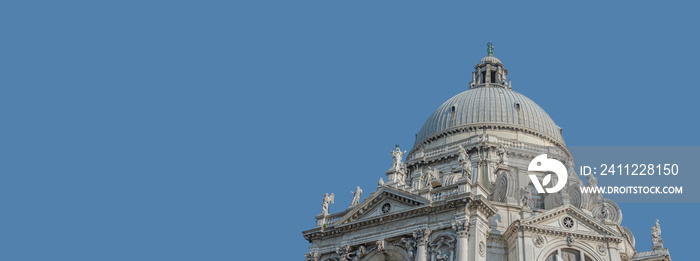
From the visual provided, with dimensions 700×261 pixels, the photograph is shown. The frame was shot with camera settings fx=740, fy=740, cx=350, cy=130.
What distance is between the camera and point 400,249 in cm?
4588

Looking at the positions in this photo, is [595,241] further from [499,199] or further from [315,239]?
[315,239]

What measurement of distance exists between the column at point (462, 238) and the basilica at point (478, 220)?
0.19 ft

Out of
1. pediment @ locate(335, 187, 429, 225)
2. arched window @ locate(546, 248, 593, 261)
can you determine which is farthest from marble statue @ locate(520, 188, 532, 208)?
pediment @ locate(335, 187, 429, 225)

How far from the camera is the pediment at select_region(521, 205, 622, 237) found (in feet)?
150

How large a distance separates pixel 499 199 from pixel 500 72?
2427 centimetres

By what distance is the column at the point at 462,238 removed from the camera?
1682 inches

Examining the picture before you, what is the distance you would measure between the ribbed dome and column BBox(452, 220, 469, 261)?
20319 mm

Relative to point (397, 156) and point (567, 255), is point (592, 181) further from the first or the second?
point (397, 156)

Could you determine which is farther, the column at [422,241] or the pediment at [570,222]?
the pediment at [570,222]

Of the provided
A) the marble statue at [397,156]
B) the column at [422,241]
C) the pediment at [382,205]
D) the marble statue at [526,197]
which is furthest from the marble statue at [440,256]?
the marble statue at [397,156]

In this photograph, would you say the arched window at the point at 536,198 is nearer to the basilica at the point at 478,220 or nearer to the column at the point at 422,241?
the basilica at the point at 478,220

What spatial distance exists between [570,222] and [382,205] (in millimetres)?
11823

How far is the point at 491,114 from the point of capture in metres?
63.5

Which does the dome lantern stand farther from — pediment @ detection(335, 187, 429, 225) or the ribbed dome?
pediment @ detection(335, 187, 429, 225)
